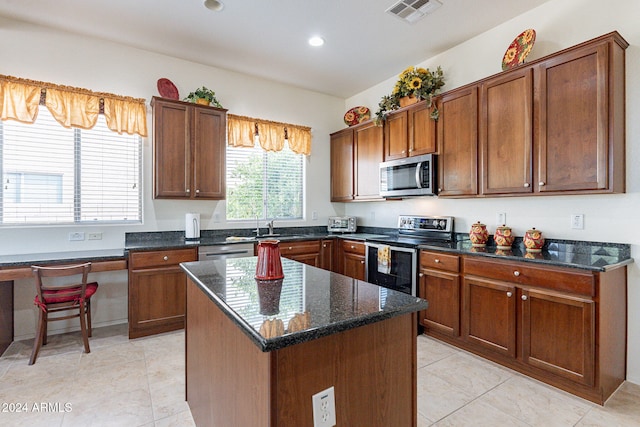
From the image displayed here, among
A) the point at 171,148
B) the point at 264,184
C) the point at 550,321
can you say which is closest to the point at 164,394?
the point at 171,148

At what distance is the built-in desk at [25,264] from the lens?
2631 mm

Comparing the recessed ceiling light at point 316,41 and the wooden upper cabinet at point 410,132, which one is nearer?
the recessed ceiling light at point 316,41

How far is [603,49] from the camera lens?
220cm

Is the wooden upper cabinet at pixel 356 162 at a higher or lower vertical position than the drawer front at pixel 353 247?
higher

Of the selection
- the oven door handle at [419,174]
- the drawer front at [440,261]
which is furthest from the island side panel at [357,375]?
the oven door handle at [419,174]

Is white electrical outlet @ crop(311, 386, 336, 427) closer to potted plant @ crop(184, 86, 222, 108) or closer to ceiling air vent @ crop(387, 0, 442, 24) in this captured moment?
ceiling air vent @ crop(387, 0, 442, 24)

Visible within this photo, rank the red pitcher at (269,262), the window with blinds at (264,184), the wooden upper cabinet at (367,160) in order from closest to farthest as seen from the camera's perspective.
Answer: the red pitcher at (269,262) < the wooden upper cabinet at (367,160) < the window with blinds at (264,184)

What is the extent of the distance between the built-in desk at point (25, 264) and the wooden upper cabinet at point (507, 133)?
351 centimetres

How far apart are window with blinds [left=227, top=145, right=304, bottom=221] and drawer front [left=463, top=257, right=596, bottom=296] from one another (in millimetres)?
2634

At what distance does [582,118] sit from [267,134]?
3359 mm

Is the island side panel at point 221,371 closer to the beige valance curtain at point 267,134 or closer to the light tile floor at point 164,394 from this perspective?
the light tile floor at point 164,394

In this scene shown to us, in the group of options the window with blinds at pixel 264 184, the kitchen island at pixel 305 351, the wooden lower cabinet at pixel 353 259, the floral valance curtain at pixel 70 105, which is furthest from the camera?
the window with blinds at pixel 264 184

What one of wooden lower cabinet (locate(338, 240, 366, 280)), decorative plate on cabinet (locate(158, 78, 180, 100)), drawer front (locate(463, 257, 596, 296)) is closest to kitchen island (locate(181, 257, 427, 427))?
drawer front (locate(463, 257, 596, 296))

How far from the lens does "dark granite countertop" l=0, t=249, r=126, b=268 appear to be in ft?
8.71
